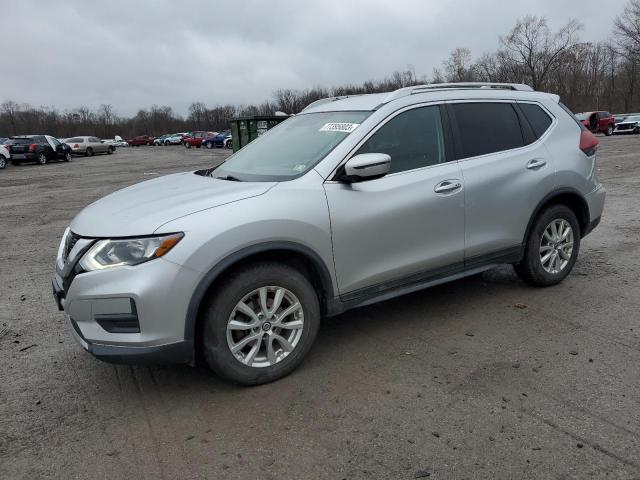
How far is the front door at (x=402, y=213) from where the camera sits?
3477 mm

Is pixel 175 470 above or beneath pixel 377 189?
beneath

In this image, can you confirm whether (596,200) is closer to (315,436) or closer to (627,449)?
(627,449)

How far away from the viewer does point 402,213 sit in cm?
367

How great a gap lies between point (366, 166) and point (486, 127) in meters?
1.51

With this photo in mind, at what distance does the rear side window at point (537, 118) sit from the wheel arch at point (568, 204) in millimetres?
555

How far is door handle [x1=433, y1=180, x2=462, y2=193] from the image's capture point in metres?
3.87

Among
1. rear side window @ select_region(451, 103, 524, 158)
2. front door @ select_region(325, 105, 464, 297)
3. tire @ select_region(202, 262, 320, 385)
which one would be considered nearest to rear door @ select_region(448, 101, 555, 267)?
rear side window @ select_region(451, 103, 524, 158)

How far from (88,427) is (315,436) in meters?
1.29

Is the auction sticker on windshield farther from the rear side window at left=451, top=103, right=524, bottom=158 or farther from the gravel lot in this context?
the gravel lot

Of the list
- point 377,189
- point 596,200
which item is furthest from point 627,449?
point 596,200

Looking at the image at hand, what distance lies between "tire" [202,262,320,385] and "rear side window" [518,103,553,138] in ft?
8.73

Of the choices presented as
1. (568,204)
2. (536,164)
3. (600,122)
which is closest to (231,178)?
(536,164)

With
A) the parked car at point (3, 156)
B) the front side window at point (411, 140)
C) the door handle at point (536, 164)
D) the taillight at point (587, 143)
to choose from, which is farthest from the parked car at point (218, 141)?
the front side window at point (411, 140)

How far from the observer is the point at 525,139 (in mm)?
4539
